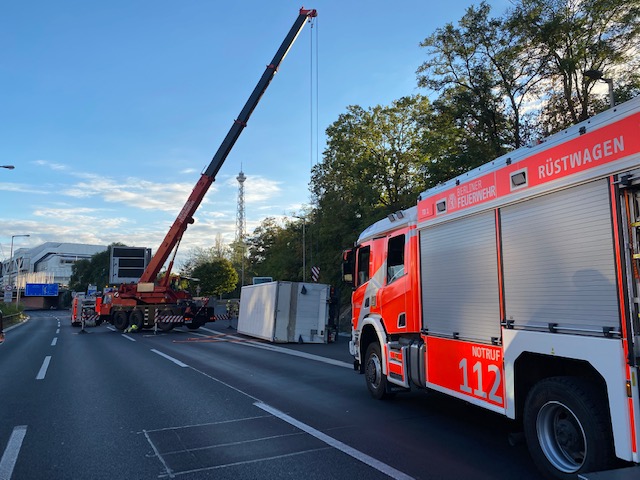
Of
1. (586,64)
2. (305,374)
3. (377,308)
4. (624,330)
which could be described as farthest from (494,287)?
(586,64)

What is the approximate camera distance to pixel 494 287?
510cm

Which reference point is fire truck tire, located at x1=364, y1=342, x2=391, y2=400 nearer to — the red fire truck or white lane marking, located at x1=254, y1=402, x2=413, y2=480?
the red fire truck

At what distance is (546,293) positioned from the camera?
14.4ft

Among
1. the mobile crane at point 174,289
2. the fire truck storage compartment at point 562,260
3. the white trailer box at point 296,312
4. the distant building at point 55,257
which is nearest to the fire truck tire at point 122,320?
the mobile crane at point 174,289

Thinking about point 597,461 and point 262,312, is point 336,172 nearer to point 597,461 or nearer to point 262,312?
point 262,312

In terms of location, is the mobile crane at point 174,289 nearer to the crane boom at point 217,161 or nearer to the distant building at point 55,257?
the crane boom at point 217,161

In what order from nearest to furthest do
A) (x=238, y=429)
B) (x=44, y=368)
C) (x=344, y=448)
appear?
(x=344, y=448) → (x=238, y=429) → (x=44, y=368)

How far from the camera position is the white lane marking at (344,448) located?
4.54m

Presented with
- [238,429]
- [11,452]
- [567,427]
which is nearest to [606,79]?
[567,427]

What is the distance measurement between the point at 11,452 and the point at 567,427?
5772 millimetres

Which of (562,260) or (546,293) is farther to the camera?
(546,293)

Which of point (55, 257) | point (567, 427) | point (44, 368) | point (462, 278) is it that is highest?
point (55, 257)

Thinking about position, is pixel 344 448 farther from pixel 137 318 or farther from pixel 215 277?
pixel 215 277

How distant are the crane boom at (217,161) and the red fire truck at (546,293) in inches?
720
